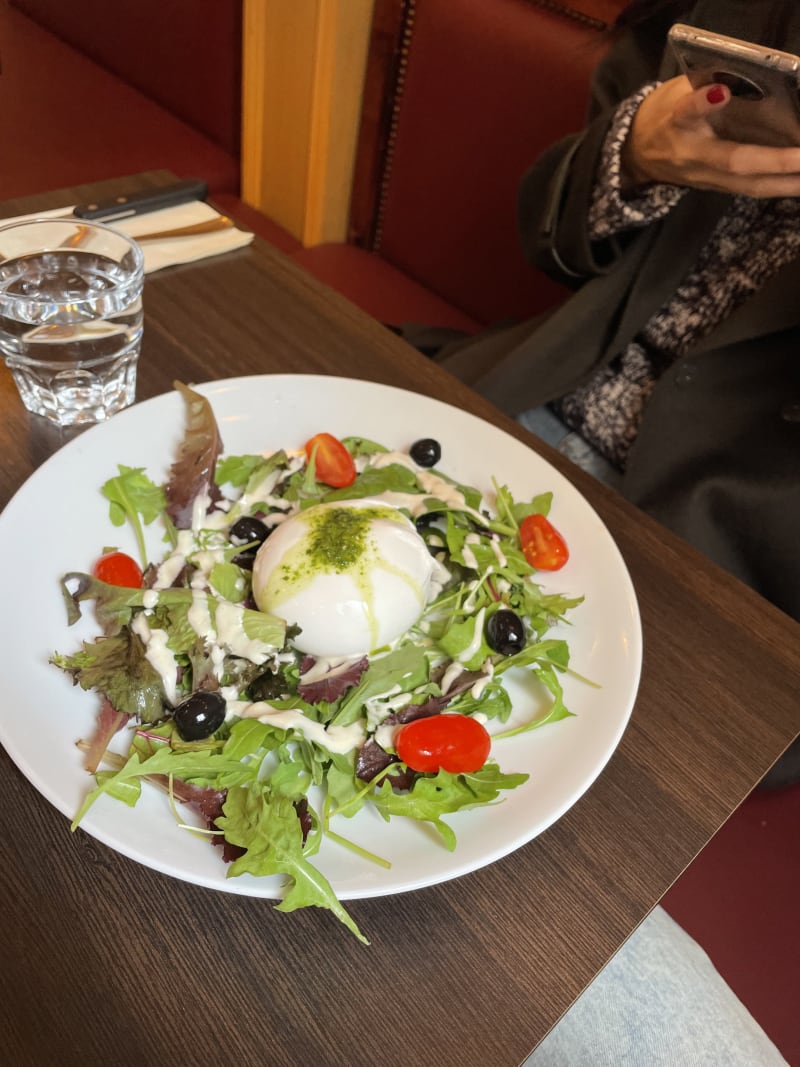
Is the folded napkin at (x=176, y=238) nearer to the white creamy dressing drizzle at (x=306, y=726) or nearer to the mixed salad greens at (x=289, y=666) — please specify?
the mixed salad greens at (x=289, y=666)

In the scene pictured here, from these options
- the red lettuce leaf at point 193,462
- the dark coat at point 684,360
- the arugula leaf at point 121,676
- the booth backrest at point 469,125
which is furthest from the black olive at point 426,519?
the booth backrest at point 469,125

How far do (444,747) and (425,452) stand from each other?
0.39 meters

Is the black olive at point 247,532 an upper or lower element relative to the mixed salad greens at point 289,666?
lower

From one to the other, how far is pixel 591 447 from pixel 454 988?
39.1 inches

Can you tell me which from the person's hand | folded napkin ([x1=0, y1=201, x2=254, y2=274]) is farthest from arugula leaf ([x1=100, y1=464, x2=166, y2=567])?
the person's hand

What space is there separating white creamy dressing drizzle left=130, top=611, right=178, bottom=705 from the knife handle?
775 mm

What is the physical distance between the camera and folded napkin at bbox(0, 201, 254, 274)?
4.00 feet

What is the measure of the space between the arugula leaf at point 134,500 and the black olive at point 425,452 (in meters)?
0.30

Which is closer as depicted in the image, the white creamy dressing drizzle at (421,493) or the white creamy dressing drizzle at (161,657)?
the white creamy dressing drizzle at (161,657)

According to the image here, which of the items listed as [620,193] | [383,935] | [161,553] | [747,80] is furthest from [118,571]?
[620,193]

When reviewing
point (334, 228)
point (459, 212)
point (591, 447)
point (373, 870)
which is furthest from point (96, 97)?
point (373, 870)

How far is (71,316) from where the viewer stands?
0.95 meters

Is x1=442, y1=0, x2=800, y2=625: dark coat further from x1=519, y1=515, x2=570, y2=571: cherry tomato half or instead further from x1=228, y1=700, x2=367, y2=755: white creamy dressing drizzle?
x1=228, y1=700, x2=367, y2=755: white creamy dressing drizzle

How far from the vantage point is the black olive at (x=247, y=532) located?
0.86 m
